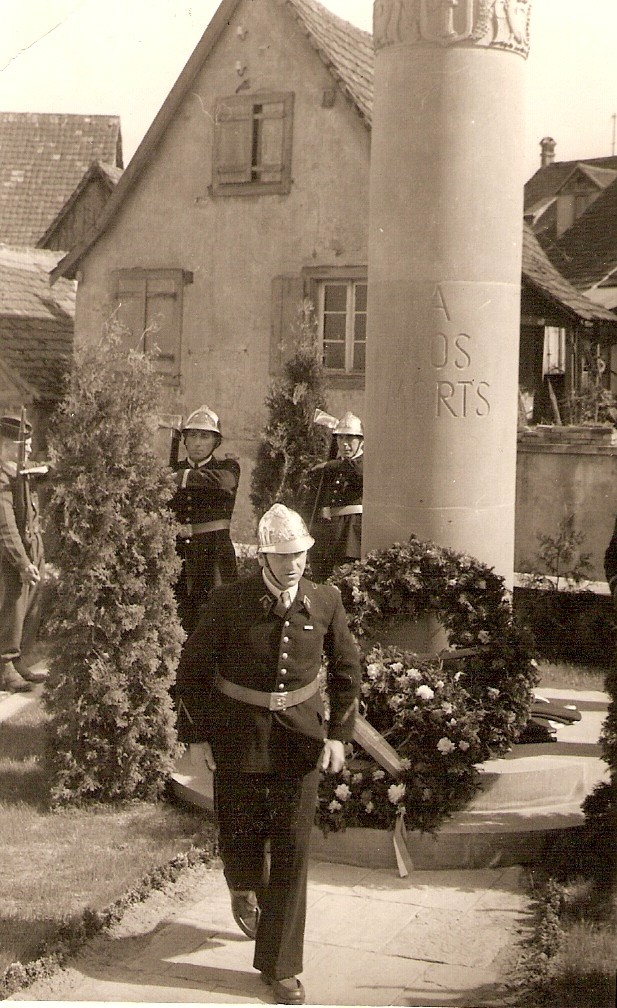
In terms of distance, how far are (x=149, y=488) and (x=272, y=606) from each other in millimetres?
1891

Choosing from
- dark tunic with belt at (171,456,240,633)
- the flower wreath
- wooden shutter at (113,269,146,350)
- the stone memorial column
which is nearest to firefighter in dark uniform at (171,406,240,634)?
dark tunic with belt at (171,456,240,633)

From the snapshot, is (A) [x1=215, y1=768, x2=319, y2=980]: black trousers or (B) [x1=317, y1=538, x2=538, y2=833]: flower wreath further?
(B) [x1=317, y1=538, x2=538, y2=833]: flower wreath

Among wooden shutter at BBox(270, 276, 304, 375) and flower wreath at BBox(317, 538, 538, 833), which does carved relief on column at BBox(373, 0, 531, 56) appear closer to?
flower wreath at BBox(317, 538, 538, 833)

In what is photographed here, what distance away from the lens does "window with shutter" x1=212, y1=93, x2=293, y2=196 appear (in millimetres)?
13828

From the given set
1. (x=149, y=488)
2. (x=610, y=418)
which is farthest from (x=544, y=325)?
(x=149, y=488)

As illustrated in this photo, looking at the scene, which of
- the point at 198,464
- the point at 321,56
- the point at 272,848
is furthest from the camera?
the point at 321,56

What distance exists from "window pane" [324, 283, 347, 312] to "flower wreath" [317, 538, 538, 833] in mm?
9094

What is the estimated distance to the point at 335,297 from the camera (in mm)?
14367

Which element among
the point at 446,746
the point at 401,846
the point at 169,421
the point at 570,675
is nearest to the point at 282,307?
the point at 570,675

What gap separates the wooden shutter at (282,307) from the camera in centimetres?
1430

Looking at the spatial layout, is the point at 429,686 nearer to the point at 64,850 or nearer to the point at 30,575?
the point at 64,850

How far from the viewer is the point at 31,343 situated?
17297mm

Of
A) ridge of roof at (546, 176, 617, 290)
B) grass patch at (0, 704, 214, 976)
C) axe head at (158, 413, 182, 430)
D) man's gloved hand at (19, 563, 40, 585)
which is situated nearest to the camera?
grass patch at (0, 704, 214, 976)

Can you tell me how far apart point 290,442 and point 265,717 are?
14.2 ft
